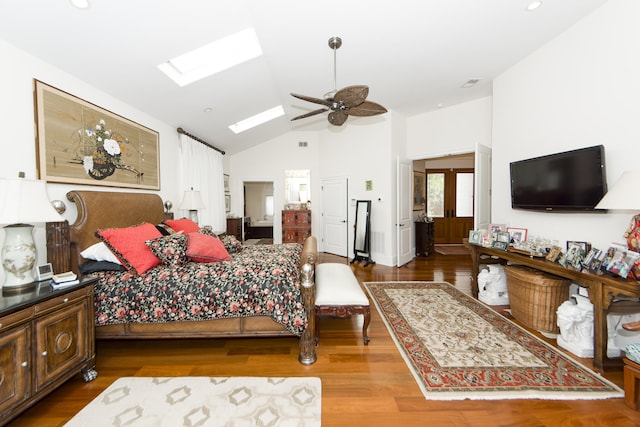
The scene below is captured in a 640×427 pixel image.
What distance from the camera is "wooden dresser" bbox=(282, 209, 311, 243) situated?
6273 millimetres

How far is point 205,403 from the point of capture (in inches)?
65.0

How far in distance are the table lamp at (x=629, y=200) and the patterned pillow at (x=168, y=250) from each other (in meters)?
3.49

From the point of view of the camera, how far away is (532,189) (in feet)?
Result: 9.55

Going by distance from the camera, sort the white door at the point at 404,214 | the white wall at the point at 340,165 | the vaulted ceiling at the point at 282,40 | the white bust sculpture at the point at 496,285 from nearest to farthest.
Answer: the vaulted ceiling at the point at 282,40, the white bust sculpture at the point at 496,285, the white door at the point at 404,214, the white wall at the point at 340,165

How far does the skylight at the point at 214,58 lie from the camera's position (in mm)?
2953

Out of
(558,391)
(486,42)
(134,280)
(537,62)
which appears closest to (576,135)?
(537,62)

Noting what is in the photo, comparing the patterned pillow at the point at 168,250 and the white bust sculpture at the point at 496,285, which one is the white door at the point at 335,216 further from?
the patterned pillow at the point at 168,250

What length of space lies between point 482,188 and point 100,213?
4.81 metres

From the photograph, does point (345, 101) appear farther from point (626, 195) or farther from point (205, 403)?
point (205, 403)

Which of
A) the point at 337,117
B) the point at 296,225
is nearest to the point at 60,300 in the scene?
the point at 337,117

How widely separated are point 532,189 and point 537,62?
4.90 feet

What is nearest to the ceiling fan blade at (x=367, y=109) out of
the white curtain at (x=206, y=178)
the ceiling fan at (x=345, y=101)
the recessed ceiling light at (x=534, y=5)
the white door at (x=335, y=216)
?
the ceiling fan at (x=345, y=101)

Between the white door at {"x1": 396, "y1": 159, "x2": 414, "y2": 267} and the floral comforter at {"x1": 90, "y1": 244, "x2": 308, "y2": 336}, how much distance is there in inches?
133

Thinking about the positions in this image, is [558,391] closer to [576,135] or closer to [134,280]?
[576,135]
